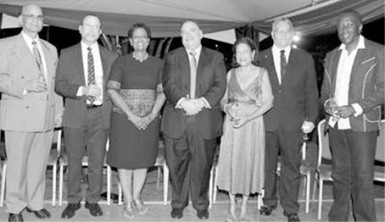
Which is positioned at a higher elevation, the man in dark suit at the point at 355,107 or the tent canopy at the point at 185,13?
the tent canopy at the point at 185,13

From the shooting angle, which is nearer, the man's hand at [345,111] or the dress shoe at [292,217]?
the man's hand at [345,111]

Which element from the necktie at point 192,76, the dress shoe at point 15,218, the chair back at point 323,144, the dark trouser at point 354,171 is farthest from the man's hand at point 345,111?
the dress shoe at point 15,218

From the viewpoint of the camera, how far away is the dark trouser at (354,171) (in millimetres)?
3490

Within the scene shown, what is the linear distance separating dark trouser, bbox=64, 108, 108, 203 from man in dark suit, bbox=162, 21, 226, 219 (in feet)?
1.74

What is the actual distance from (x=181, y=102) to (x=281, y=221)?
1324 mm

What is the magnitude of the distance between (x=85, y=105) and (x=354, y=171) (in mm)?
2128

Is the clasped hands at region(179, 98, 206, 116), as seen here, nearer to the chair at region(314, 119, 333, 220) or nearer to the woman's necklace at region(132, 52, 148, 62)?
the woman's necklace at region(132, 52, 148, 62)

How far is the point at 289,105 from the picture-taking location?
12.5ft

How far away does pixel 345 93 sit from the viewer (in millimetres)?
3547

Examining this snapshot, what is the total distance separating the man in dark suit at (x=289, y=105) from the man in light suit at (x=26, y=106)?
5.72ft

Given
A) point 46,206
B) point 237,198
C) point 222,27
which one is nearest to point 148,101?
point 237,198

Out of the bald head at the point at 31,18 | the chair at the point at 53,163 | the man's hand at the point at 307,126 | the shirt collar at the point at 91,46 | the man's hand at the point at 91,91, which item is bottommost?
the chair at the point at 53,163

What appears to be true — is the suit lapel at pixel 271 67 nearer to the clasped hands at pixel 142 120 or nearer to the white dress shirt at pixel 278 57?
the white dress shirt at pixel 278 57

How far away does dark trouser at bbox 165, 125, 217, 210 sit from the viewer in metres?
3.81
